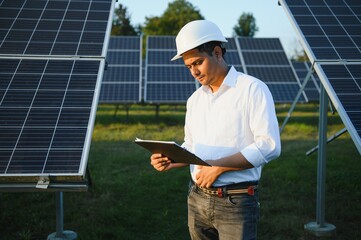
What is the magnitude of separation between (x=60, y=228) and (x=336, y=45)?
12.3 ft

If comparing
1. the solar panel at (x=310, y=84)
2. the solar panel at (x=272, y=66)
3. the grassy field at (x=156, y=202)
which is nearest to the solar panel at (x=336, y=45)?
the grassy field at (x=156, y=202)

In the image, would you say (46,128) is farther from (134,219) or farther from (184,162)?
(134,219)

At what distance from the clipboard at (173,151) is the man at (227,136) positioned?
9 centimetres

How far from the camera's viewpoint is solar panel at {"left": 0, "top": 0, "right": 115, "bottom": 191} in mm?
3451

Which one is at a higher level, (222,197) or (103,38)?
(103,38)

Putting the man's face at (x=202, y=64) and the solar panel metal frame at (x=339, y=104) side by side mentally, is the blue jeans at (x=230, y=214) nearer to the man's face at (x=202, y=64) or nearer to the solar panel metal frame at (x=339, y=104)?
the man's face at (x=202, y=64)

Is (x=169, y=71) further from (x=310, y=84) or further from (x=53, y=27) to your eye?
(x=53, y=27)

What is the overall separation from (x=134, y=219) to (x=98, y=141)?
6.50 meters

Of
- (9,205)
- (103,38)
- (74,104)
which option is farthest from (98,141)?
(74,104)

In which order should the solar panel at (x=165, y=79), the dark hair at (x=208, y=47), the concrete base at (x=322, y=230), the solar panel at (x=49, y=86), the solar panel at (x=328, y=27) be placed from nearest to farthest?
the dark hair at (x=208, y=47) < the solar panel at (x=49, y=86) < the solar panel at (x=328, y=27) < the concrete base at (x=322, y=230) < the solar panel at (x=165, y=79)

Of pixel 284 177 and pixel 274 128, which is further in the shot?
pixel 284 177

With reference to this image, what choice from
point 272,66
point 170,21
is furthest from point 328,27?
point 170,21

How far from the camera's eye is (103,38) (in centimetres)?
515

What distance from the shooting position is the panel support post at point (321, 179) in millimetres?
5251
